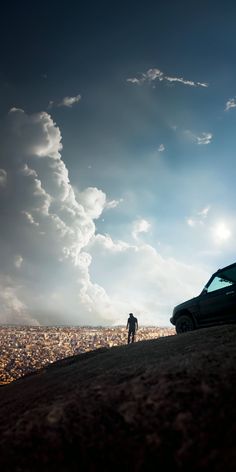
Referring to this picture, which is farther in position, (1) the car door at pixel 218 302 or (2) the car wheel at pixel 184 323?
(2) the car wheel at pixel 184 323

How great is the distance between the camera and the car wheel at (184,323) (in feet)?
28.7

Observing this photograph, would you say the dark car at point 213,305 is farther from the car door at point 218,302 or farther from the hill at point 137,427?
the hill at point 137,427

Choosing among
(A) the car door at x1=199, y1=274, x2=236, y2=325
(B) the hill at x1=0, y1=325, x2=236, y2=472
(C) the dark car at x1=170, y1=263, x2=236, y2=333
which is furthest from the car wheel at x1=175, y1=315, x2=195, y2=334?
(B) the hill at x1=0, y1=325, x2=236, y2=472

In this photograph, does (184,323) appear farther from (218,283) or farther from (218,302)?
(218,283)

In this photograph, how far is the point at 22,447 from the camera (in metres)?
2.51

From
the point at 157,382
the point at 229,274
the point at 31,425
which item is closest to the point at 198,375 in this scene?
the point at 157,382

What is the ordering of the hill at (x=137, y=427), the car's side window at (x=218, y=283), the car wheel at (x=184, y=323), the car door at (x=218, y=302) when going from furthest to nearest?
the car wheel at (x=184, y=323)
the car's side window at (x=218, y=283)
the car door at (x=218, y=302)
the hill at (x=137, y=427)

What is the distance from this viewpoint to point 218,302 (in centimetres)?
796

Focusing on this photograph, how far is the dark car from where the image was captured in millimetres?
7656

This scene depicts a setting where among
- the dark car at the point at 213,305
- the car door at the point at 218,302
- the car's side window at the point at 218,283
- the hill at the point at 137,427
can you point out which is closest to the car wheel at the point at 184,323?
the dark car at the point at 213,305

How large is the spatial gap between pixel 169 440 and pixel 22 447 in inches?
50.0

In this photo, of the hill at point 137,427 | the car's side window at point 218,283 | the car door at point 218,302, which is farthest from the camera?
the car's side window at point 218,283

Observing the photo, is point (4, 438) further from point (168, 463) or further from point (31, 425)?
point (168, 463)

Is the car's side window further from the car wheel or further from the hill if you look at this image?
the hill
